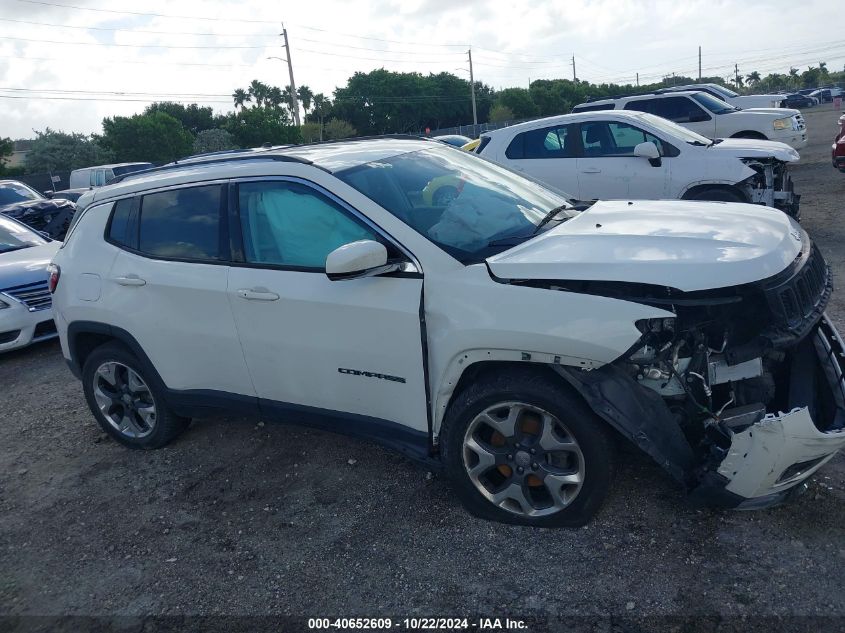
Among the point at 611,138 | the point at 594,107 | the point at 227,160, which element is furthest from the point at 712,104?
the point at 227,160

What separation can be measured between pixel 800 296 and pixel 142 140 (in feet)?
167

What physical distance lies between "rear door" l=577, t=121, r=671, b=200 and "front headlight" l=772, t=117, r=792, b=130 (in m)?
6.59

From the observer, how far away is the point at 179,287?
396 centimetres

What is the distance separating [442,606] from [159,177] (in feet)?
10.2

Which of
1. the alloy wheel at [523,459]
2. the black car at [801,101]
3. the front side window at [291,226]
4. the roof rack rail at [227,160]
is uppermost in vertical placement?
the black car at [801,101]

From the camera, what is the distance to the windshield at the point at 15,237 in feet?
26.5

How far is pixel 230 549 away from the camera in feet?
11.3

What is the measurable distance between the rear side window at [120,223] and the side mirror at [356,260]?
74.9 inches

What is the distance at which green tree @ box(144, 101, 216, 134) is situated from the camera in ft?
222

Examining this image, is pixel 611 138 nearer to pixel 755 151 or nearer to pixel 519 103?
pixel 755 151

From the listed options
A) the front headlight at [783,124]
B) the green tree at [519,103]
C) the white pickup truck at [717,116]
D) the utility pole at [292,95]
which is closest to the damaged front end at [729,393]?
the white pickup truck at [717,116]

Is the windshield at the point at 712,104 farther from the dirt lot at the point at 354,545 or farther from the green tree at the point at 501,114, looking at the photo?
the green tree at the point at 501,114

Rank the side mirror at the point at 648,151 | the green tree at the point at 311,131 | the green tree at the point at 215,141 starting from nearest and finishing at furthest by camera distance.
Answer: the side mirror at the point at 648,151
the green tree at the point at 215,141
the green tree at the point at 311,131

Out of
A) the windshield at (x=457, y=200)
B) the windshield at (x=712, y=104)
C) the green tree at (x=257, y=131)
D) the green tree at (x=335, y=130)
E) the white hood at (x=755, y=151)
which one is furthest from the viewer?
the green tree at (x=335, y=130)
